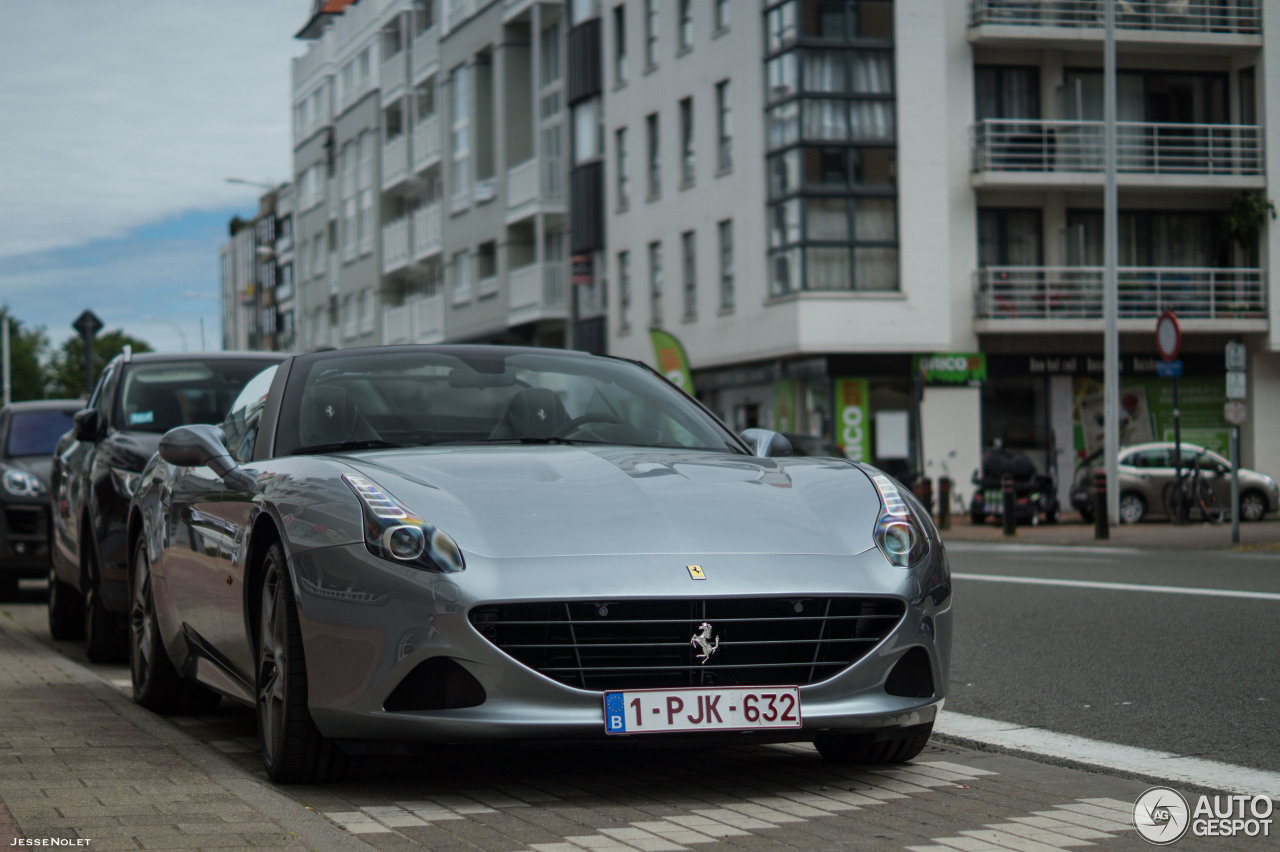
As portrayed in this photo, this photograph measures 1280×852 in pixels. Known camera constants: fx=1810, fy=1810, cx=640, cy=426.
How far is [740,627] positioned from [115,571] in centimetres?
523

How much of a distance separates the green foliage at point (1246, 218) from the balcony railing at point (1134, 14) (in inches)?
148

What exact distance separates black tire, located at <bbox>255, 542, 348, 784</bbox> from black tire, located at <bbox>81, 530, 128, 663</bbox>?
4206 mm

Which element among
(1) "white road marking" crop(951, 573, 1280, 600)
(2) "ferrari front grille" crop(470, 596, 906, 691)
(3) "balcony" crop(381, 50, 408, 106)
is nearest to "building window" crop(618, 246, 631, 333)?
(3) "balcony" crop(381, 50, 408, 106)

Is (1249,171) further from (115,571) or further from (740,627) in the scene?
(740,627)

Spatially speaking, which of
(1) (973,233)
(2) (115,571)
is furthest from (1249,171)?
(2) (115,571)

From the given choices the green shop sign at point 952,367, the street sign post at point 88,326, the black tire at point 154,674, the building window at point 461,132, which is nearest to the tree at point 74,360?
the building window at point 461,132

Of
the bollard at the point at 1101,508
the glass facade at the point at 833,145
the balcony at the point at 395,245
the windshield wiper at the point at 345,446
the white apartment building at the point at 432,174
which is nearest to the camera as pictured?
the windshield wiper at the point at 345,446

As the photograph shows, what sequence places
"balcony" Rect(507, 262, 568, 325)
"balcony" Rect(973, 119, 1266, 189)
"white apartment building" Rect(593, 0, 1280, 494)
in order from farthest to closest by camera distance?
"balcony" Rect(507, 262, 568, 325)
"balcony" Rect(973, 119, 1266, 189)
"white apartment building" Rect(593, 0, 1280, 494)

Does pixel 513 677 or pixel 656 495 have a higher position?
pixel 656 495

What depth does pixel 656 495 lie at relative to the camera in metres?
5.37

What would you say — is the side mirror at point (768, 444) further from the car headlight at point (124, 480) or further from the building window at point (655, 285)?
the building window at point (655, 285)

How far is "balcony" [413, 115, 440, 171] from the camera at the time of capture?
5941cm

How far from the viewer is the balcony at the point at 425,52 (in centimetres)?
5994

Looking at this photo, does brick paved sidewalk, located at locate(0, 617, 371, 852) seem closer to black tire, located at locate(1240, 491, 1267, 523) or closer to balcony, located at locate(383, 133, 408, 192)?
black tire, located at locate(1240, 491, 1267, 523)
